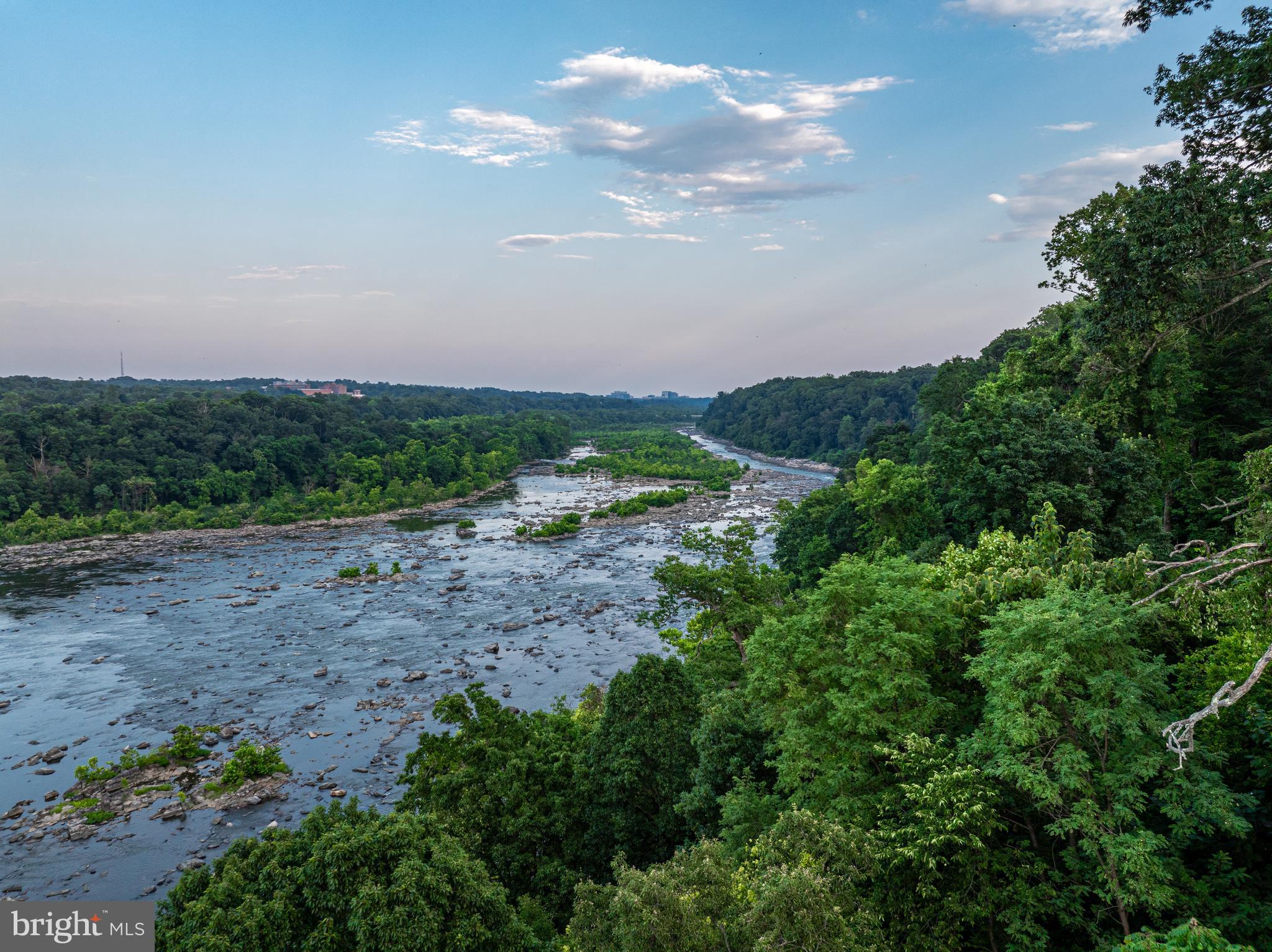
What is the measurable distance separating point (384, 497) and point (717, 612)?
6433 cm

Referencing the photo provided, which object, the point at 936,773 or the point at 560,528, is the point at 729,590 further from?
the point at 560,528

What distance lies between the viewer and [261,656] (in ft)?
114

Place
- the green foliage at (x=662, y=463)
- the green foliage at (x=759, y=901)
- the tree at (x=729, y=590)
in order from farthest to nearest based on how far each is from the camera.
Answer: the green foliage at (x=662, y=463) < the tree at (x=729, y=590) < the green foliage at (x=759, y=901)

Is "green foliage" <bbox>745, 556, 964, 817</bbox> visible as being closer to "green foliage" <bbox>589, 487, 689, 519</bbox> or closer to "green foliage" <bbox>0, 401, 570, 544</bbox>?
"green foliage" <bbox>589, 487, 689, 519</bbox>

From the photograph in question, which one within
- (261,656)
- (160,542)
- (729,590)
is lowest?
(261,656)

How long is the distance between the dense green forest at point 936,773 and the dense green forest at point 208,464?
2471 inches

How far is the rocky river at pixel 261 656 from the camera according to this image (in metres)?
21.5

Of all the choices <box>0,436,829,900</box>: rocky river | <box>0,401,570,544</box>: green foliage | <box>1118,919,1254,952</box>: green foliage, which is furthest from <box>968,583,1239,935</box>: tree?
<box>0,401,570,544</box>: green foliage

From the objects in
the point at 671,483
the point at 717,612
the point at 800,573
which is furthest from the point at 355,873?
the point at 671,483

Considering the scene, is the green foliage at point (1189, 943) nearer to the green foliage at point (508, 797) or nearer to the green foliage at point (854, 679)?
the green foliage at point (854, 679)

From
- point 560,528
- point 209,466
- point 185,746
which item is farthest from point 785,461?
point 185,746

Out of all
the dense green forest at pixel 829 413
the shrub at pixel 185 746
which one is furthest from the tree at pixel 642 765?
the dense green forest at pixel 829 413

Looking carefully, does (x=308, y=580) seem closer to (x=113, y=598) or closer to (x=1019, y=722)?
(x=113, y=598)

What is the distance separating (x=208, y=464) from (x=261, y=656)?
50.1 meters
